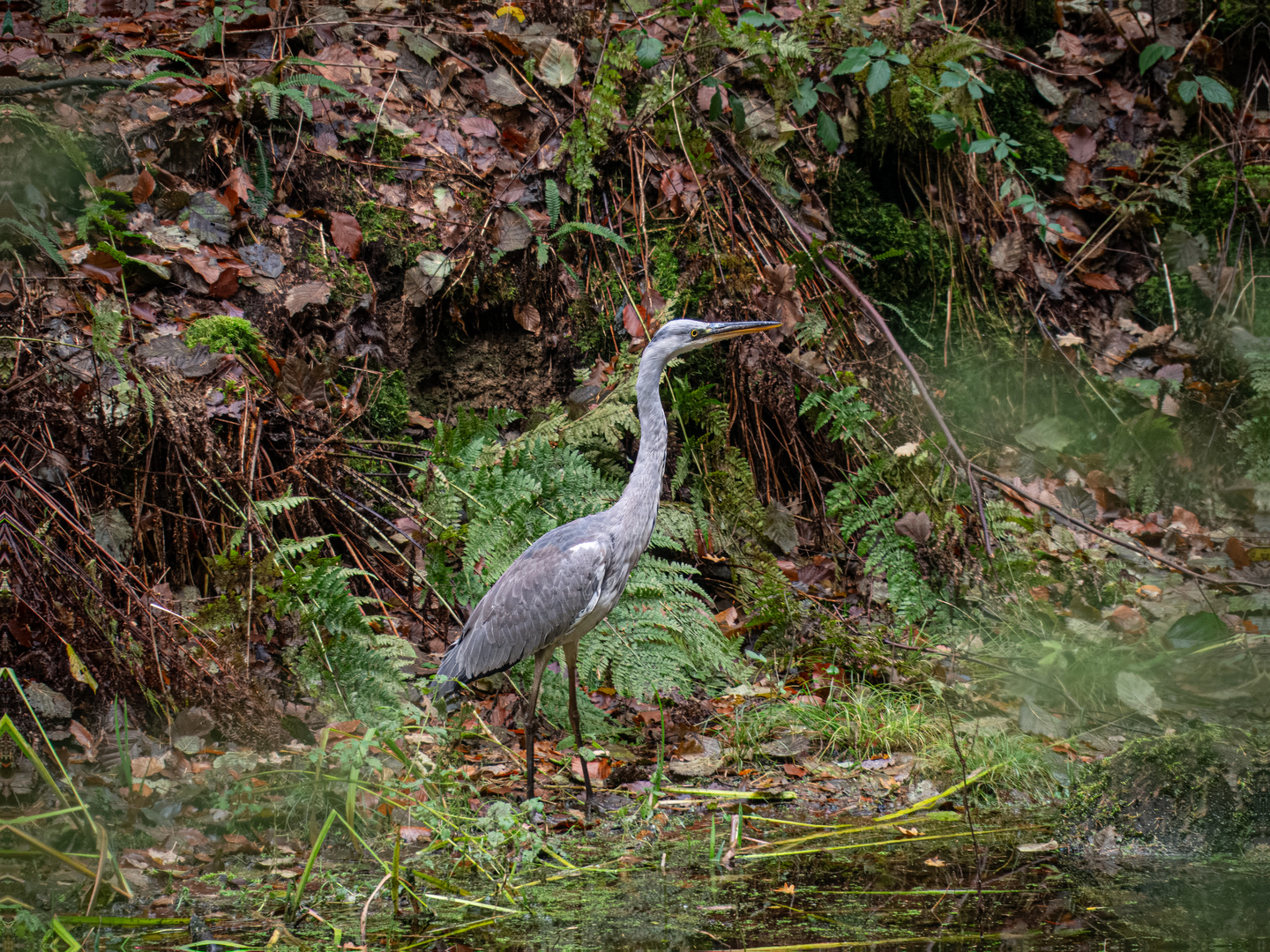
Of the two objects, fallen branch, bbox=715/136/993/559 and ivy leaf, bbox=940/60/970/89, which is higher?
ivy leaf, bbox=940/60/970/89

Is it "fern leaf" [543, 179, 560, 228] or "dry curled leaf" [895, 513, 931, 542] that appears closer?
"dry curled leaf" [895, 513, 931, 542]

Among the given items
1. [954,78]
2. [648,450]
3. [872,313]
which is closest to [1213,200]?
[954,78]

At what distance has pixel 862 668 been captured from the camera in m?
5.40

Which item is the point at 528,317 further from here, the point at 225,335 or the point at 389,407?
the point at 225,335

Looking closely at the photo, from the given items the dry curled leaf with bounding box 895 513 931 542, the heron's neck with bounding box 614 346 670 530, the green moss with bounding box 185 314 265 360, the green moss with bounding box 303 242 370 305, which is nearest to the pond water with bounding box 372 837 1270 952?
the heron's neck with bounding box 614 346 670 530

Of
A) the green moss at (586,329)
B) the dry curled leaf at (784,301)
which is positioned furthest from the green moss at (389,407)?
the dry curled leaf at (784,301)

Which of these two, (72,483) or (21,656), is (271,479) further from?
(21,656)

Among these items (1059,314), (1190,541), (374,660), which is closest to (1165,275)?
(1059,314)

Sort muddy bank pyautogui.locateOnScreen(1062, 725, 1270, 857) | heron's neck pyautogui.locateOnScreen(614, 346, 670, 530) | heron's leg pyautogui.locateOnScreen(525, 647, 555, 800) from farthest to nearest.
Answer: heron's neck pyautogui.locateOnScreen(614, 346, 670, 530) < heron's leg pyautogui.locateOnScreen(525, 647, 555, 800) < muddy bank pyautogui.locateOnScreen(1062, 725, 1270, 857)

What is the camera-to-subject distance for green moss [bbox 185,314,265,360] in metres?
5.41

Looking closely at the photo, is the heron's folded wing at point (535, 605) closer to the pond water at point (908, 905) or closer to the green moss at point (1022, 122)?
the pond water at point (908, 905)

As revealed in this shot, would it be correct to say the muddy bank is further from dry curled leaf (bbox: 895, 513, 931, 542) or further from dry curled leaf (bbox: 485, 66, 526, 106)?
dry curled leaf (bbox: 485, 66, 526, 106)

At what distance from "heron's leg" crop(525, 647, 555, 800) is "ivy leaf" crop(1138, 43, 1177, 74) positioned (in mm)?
7146

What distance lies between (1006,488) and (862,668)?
1945 millimetres
